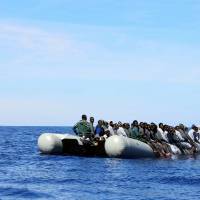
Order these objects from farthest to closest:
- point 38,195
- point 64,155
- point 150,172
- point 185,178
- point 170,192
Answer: point 64,155, point 150,172, point 185,178, point 170,192, point 38,195

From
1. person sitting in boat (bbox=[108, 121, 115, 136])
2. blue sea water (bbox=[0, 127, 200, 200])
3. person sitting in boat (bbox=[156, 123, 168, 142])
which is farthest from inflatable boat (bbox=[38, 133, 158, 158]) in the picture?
person sitting in boat (bbox=[156, 123, 168, 142])

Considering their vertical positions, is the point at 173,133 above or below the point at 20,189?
above

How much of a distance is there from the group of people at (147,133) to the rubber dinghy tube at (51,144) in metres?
0.91

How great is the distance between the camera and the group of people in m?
25.2

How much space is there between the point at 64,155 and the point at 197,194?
11594 millimetres

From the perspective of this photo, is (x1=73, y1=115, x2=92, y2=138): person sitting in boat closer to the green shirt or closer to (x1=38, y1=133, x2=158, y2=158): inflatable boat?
the green shirt

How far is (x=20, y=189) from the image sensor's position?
600 inches

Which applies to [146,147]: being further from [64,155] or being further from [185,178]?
[185,178]

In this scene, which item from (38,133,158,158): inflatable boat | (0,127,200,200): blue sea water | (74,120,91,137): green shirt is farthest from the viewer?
(74,120,91,137): green shirt

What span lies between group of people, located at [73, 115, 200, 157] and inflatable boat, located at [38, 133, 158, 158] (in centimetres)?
39

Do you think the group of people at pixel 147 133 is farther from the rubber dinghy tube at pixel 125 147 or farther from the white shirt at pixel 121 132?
the rubber dinghy tube at pixel 125 147

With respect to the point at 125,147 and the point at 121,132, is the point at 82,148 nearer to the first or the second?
the point at 121,132

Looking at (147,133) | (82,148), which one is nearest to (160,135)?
(147,133)

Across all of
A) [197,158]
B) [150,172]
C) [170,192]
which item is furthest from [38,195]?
[197,158]
